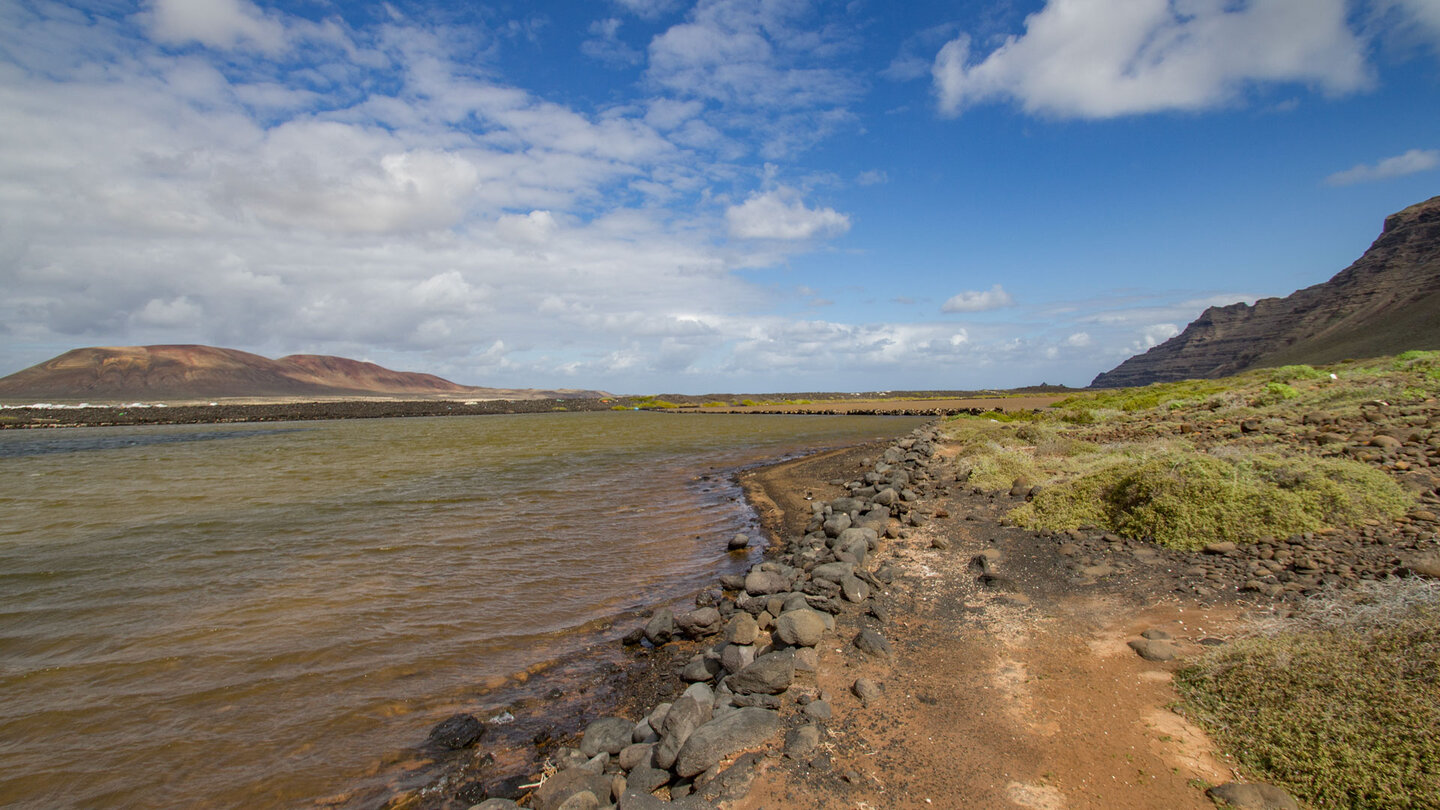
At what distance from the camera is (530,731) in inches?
219

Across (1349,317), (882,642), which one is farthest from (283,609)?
(1349,317)

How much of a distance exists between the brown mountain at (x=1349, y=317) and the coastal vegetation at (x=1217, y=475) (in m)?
50.0

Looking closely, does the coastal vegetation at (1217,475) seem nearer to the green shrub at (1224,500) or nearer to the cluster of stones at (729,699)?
the green shrub at (1224,500)

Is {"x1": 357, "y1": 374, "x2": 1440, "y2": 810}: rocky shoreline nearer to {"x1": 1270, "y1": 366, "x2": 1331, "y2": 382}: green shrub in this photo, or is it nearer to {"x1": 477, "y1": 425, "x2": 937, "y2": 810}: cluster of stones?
{"x1": 477, "y1": 425, "x2": 937, "y2": 810}: cluster of stones

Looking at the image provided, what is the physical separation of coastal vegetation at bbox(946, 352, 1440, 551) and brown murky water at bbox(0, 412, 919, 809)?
6032 millimetres

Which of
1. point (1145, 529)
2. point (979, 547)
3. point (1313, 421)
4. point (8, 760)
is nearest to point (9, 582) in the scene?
point (8, 760)

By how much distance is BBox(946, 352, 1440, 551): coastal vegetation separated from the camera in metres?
6.55

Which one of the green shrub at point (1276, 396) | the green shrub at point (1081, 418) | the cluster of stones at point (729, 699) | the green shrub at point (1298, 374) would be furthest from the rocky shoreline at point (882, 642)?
the green shrub at point (1298, 374)

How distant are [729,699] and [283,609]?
24.5ft

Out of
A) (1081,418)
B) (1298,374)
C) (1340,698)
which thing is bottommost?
(1340,698)

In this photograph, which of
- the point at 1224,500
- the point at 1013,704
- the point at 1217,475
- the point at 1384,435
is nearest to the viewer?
the point at 1013,704

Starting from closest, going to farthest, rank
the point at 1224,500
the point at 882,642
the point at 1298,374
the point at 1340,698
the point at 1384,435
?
the point at 1340,698 → the point at 882,642 → the point at 1224,500 → the point at 1384,435 → the point at 1298,374

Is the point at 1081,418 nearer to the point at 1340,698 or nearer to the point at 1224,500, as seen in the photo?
the point at 1224,500

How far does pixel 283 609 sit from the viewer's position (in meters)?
8.48
